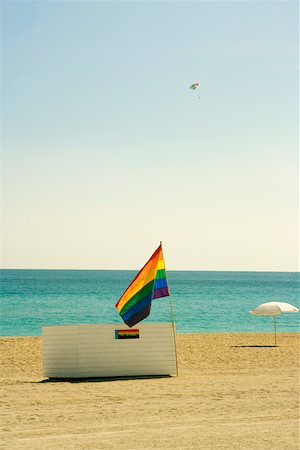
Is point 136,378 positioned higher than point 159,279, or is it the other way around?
point 159,279

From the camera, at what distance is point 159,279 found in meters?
16.3

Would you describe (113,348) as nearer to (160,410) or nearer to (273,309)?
(160,410)

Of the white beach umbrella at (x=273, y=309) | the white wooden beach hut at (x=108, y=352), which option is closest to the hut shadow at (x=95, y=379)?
the white wooden beach hut at (x=108, y=352)

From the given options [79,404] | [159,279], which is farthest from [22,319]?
[79,404]

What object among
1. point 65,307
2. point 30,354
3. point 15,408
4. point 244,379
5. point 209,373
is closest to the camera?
point 15,408

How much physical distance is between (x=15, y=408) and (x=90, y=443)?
2953 mm

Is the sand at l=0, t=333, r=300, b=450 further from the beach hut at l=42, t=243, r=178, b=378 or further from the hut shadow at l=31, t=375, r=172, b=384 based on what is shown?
the beach hut at l=42, t=243, r=178, b=378

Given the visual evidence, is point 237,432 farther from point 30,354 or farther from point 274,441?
point 30,354

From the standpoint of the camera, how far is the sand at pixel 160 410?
916 cm

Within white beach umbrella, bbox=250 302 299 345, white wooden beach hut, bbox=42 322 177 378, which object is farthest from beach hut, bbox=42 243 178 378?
white beach umbrella, bbox=250 302 299 345

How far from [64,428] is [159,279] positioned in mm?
6785

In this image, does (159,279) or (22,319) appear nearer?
(159,279)

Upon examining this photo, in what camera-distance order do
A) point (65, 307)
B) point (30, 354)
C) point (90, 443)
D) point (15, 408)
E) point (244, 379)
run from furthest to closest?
point (65, 307) < point (30, 354) < point (244, 379) < point (15, 408) < point (90, 443)

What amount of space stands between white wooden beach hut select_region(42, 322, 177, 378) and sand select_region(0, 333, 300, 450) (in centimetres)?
56
